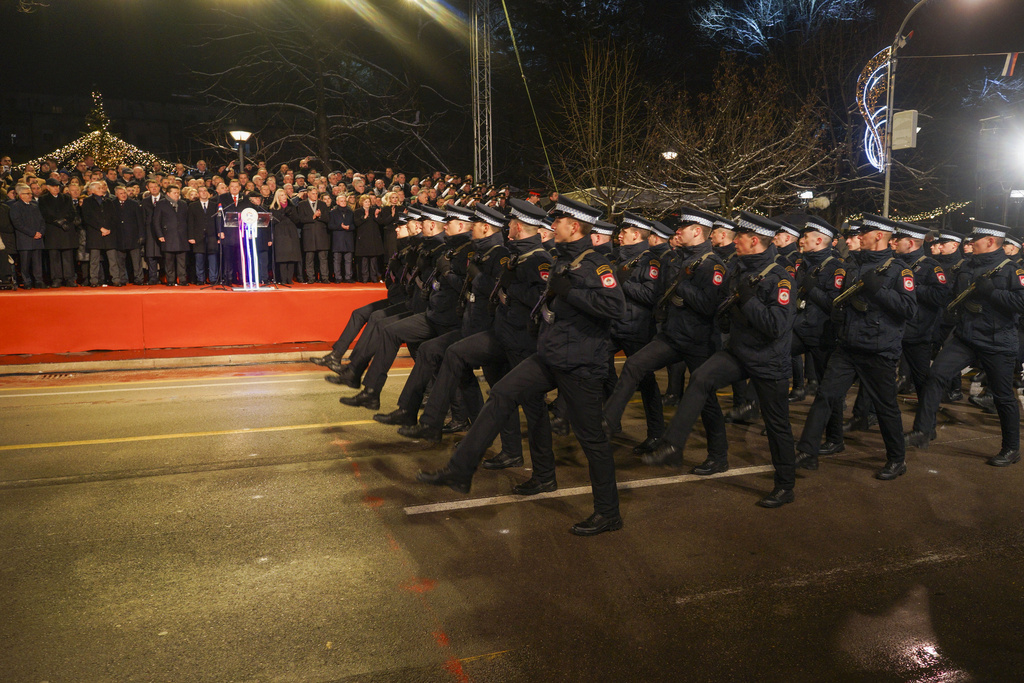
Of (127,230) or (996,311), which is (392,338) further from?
(127,230)

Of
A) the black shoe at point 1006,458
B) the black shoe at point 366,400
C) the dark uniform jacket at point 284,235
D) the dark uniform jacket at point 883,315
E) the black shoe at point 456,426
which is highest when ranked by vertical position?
the dark uniform jacket at point 284,235

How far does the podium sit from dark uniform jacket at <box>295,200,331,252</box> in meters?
0.78

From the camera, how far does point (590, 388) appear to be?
16.9 feet

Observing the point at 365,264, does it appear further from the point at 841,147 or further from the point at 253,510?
the point at 841,147

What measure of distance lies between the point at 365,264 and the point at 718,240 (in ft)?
38.5

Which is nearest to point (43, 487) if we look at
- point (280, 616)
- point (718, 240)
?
point (280, 616)

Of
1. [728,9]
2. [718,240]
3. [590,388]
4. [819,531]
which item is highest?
[728,9]

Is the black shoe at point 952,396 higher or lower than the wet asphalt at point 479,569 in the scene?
lower

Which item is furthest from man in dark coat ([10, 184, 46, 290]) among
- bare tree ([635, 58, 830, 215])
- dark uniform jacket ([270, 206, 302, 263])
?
bare tree ([635, 58, 830, 215])

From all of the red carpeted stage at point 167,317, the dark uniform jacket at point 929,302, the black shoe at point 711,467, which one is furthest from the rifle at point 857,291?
the red carpeted stage at point 167,317

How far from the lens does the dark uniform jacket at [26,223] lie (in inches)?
546

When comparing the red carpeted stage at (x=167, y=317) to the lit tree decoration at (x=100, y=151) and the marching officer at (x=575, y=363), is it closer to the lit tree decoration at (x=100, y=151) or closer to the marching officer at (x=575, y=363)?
the marching officer at (x=575, y=363)

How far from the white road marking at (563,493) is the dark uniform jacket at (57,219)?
1210 cm

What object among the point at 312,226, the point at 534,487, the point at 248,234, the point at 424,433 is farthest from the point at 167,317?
the point at 534,487
